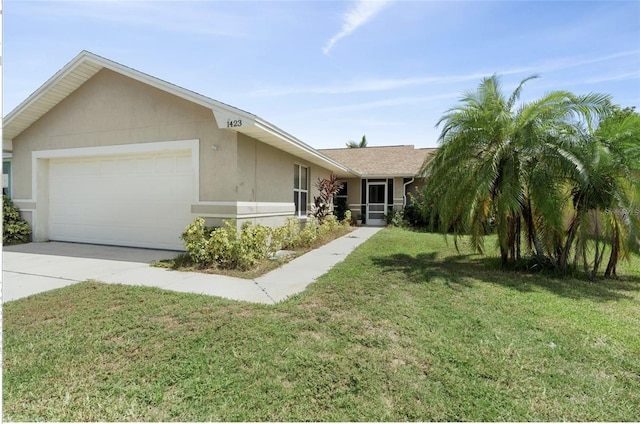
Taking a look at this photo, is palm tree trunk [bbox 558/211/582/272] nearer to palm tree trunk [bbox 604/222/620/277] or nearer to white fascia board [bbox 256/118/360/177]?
palm tree trunk [bbox 604/222/620/277]

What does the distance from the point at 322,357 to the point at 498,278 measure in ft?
16.1

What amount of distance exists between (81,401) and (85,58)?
361 inches

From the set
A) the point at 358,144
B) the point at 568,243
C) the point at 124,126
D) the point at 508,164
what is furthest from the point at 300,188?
the point at 358,144

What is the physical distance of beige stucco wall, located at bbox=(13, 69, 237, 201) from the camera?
7.80m

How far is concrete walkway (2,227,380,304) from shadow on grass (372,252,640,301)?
6.17 feet

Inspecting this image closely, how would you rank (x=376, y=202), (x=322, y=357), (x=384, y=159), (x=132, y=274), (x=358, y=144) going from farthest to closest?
1. (x=358, y=144)
2. (x=384, y=159)
3. (x=376, y=202)
4. (x=132, y=274)
5. (x=322, y=357)

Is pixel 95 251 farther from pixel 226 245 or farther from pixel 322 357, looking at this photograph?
pixel 322 357

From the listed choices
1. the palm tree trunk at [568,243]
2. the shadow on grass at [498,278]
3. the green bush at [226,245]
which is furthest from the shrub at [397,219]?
the green bush at [226,245]

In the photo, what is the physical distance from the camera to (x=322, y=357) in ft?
10.3

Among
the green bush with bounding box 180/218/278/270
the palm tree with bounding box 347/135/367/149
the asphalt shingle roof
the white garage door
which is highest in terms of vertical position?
the palm tree with bounding box 347/135/367/149

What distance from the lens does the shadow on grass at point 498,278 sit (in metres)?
5.75

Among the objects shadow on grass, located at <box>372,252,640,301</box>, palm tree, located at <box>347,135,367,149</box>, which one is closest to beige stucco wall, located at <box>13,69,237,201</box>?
shadow on grass, located at <box>372,252,640,301</box>

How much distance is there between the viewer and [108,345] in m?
3.33

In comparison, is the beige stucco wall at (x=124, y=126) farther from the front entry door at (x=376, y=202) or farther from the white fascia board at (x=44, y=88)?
the front entry door at (x=376, y=202)
